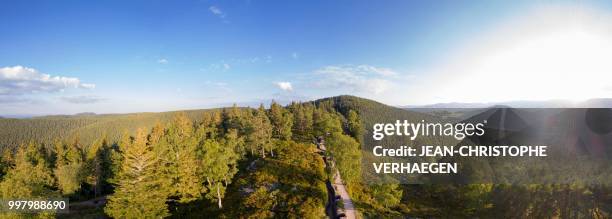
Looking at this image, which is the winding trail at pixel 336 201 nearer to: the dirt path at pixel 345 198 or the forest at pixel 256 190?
the dirt path at pixel 345 198

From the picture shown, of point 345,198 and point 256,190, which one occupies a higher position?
point 256,190

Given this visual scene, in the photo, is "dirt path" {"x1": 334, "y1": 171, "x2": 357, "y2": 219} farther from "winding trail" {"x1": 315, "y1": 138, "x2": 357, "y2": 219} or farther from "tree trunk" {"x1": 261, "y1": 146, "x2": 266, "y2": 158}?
"tree trunk" {"x1": 261, "y1": 146, "x2": 266, "y2": 158}

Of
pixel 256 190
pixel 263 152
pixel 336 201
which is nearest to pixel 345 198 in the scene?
pixel 336 201

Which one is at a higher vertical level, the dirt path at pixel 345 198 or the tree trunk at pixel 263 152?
the tree trunk at pixel 263 152

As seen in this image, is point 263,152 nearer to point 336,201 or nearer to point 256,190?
point 256,190

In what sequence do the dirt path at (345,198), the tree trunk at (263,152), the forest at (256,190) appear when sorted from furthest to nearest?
1. the tree trunk at (263,152)
2. the dirt path at (345,198)
3. the forest at (256,190)

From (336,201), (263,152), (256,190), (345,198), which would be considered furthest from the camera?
(263,152)

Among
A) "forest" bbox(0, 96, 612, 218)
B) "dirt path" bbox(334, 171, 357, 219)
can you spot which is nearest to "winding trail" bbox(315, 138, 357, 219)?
"dirt path" bbox(334, 171, 357, 219)

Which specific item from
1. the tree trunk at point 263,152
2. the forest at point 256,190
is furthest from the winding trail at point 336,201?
the tree trunk at point 263,152
